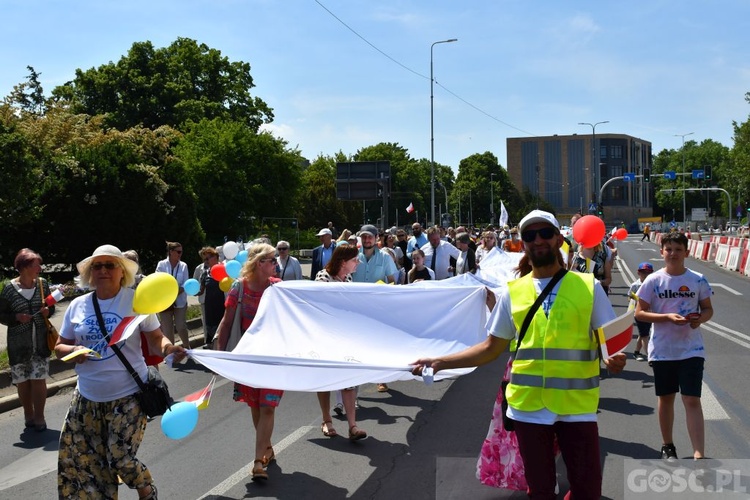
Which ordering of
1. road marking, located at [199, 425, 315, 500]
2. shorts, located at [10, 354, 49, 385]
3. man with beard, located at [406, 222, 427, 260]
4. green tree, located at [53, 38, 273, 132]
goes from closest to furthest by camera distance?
road marking, located at [199, 425, 315, 500]
shorts, located at [10, 354, 49, 385]
man with beard, located at [406, 222, 427, 260]
green tree, located at [53, 38, 273, 132]

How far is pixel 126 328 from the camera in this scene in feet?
15.3

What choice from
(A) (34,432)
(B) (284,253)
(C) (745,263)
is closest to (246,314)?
(A) (34,432)

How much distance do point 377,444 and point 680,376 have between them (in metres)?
2.65

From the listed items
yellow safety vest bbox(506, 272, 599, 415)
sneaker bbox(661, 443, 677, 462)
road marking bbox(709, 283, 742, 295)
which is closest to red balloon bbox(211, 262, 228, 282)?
sneaker bbox(661, 443, 677, 462)

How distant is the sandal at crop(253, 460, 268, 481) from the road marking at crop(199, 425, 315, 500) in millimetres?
167

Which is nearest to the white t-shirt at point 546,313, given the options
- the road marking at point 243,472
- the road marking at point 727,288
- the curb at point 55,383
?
the road marking at point 243,472

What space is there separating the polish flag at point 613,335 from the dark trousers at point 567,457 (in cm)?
36

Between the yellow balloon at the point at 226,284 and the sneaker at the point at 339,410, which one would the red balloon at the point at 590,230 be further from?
the yellow balloon at the point at 226,284

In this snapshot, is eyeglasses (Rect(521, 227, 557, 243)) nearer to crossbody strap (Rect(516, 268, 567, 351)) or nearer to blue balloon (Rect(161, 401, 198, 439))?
crossbody strap (Rect(516, 268, 567, 351))

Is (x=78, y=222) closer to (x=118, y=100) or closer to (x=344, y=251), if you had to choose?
(x=344, y=251)

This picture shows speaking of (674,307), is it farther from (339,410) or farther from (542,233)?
(339,410)

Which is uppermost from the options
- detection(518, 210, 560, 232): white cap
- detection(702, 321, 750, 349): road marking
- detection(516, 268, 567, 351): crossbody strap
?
detection(518, 210, 560, 232): white cap

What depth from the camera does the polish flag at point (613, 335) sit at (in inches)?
146

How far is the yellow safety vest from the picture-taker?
3.67m
